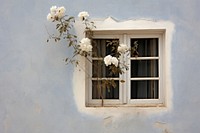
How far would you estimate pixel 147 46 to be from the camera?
559 cm

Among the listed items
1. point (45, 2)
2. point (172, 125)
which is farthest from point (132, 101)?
point (45, 2)

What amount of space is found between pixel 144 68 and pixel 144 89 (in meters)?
0.32

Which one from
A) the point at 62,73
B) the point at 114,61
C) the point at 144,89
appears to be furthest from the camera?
the point at 144,89

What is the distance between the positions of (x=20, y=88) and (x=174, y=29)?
8.00 feet

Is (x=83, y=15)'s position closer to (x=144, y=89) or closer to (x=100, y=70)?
(x=100, y=70)

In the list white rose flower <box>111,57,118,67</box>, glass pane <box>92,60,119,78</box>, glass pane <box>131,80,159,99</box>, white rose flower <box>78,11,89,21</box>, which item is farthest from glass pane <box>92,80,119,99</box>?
white rose flower <box>78,11,89,21</box>

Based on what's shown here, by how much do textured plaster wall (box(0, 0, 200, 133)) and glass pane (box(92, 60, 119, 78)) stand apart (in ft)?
1.26

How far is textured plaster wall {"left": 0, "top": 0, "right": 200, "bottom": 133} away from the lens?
5234mm

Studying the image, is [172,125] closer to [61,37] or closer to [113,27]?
[113,27]

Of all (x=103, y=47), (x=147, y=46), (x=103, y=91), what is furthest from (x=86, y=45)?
(x=147, y=46)

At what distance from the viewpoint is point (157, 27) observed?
5332 millimetres

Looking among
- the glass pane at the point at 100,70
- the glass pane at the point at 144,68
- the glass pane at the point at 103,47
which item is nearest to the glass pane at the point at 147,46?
the glass pane at the point at 144,68

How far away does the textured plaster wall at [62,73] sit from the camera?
17.2 feet

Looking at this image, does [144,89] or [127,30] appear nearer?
[127,30]
